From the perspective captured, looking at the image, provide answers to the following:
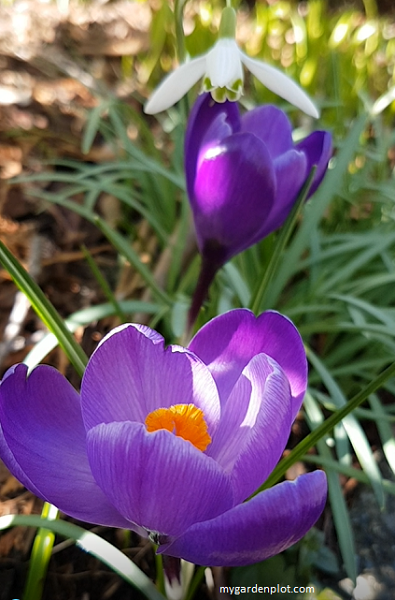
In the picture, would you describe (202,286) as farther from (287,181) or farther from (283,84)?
(283,84)

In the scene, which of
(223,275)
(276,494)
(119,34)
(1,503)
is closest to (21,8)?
(119,34)

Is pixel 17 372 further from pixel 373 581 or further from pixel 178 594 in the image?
pixel 373 581

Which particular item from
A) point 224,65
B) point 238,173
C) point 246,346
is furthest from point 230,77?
point 246,346

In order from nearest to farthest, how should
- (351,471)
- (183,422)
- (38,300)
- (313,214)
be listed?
(183,422) < (38,300) < (351,471) < (313,214)

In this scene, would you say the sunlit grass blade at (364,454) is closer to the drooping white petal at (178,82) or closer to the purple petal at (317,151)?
the purple petal at (317,151)

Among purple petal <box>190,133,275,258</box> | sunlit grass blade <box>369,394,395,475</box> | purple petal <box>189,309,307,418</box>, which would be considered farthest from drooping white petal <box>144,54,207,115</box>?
sunlit grass blade <box>369,394,395,475</box>
